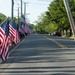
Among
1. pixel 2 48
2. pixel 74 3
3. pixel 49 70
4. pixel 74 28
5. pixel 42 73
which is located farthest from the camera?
pixel 74 3

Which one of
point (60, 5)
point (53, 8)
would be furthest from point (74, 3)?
point (53, 8)

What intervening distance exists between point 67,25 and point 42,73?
245 ft

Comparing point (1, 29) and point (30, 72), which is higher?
point (1, 29)

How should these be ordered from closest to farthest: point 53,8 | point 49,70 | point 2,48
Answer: point 49,70 → point 2,48 → point 53,8

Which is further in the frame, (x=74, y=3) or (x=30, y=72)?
(x=74, y=3)

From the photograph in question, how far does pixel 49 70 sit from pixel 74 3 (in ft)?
237

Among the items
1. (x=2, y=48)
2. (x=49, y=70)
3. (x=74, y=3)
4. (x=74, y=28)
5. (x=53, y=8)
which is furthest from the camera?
(x=53, y=8)

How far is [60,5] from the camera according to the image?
294ft

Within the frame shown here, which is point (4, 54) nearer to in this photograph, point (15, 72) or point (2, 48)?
point (2, 48)

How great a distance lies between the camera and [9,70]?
632 inches

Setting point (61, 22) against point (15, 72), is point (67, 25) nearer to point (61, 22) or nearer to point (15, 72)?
point (61, 22)

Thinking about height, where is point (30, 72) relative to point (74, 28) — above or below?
below

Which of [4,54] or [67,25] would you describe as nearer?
[4,54]

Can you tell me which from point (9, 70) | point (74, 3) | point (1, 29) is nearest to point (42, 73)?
point (9, 70)
